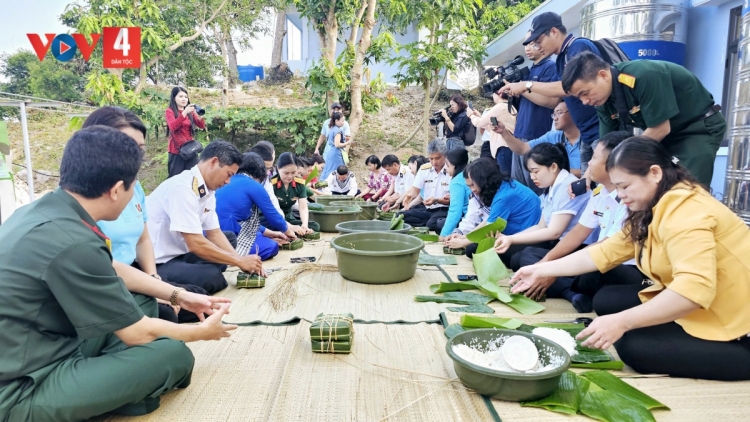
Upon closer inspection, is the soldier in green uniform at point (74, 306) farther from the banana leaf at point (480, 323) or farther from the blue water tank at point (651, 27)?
the blue water tank at point (651, 27)

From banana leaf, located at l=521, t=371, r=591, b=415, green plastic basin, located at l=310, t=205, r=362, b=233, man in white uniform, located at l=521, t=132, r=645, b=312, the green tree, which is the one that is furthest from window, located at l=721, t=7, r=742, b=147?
the green tree

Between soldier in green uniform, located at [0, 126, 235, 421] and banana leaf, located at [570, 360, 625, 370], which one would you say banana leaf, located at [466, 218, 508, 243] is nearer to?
banana leaf, located at [570, 360, 625, 370]

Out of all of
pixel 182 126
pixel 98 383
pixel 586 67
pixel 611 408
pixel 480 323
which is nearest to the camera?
pixel 98 383

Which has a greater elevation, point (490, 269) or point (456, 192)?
point (456, 192)

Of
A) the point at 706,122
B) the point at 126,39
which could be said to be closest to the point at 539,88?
the point at 706,122

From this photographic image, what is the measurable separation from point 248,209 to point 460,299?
1861 mm

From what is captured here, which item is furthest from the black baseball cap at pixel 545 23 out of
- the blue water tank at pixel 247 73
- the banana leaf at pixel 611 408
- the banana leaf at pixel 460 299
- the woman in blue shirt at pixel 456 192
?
the blue water tank at pixel 247 73

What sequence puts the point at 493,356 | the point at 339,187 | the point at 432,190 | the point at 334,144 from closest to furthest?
the point at 493,356
the point at 432,190
the point at 339,187
the point at 334,144

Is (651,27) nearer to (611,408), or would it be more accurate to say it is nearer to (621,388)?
(621,388)

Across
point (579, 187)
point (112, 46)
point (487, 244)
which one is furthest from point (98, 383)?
point (112, 46)

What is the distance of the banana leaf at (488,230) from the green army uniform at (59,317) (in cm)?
227

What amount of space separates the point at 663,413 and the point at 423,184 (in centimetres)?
432

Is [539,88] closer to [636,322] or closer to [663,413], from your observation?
[636,322]

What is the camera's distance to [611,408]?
1526 millimetres
